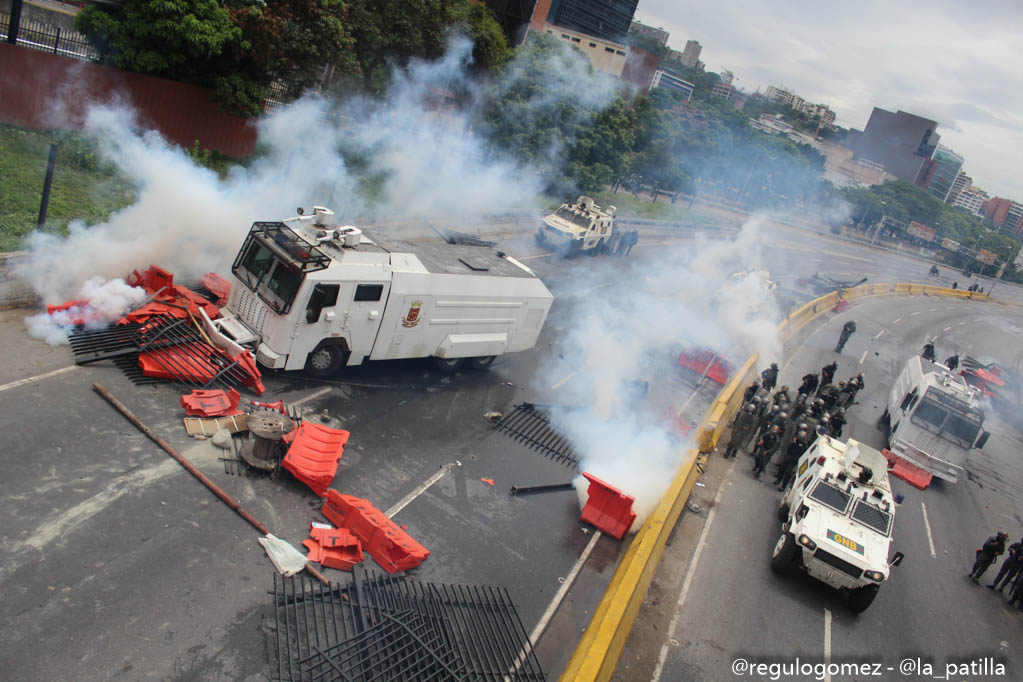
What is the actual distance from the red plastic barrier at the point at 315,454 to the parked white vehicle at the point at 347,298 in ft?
5.68

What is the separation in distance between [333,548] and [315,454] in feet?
5.21

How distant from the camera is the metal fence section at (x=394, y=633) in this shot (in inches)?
243

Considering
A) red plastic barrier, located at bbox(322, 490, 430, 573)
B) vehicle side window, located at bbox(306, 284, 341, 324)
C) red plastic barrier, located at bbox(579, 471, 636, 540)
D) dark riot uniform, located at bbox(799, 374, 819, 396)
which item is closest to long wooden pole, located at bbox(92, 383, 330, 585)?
red plastic barrier, located at bbox(322, 490, 430, 573)

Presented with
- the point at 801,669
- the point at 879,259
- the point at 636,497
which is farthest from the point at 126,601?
the point at 879,259

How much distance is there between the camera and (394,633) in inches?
264

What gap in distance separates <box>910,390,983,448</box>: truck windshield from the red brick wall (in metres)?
20.0

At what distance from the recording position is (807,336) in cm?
2580

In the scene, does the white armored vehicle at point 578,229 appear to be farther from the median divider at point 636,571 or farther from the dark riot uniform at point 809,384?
the median divider at point 636,571

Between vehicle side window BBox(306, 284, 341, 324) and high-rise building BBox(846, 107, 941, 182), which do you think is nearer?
vehicle side window BBox(306, 284, 341, 324)

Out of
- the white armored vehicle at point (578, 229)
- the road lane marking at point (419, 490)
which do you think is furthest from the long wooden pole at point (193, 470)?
the white armored vehicle at point (578, 229)

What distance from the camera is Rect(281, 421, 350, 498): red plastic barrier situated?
8.53 meters

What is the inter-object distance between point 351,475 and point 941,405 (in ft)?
45.5

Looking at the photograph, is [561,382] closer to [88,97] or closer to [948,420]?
[948,420]

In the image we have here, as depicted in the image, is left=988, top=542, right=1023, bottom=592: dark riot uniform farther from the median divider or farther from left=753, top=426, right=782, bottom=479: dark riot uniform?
the median divider
